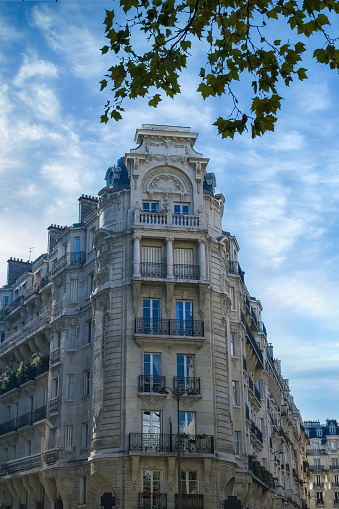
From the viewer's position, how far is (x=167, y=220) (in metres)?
36.8

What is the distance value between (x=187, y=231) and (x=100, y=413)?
9.64 m

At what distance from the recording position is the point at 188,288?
120 feet

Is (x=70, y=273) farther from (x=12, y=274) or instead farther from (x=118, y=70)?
(x=118, y=70)

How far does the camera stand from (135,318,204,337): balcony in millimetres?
35156

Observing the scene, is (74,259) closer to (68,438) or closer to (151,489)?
(68,438)

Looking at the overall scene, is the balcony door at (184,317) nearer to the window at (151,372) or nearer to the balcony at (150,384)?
the window at (151,372)

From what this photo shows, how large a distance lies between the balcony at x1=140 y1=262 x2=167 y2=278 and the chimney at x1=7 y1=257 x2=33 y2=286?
79.5 ft

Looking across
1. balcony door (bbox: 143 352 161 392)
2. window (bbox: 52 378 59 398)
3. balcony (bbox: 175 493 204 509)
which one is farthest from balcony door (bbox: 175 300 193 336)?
window (bbox: 52 378 59 398)

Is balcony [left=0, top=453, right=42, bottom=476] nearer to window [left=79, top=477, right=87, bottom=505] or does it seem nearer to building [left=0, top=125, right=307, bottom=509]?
building [left=0, top=125, right=307, bottom=509]

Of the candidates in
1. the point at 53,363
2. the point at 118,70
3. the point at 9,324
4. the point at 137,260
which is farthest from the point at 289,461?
the point at 118,70

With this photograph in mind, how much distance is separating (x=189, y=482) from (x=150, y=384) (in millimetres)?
4633

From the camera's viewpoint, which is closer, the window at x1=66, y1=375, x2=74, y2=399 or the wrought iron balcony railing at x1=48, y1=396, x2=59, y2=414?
the window at x1=66, y1=375, x2=74, y2=399

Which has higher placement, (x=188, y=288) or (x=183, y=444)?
(x=188, y=288)

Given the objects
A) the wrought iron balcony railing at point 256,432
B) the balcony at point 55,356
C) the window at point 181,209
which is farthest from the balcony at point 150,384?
the wrought iron balcony railing at point 256,432
